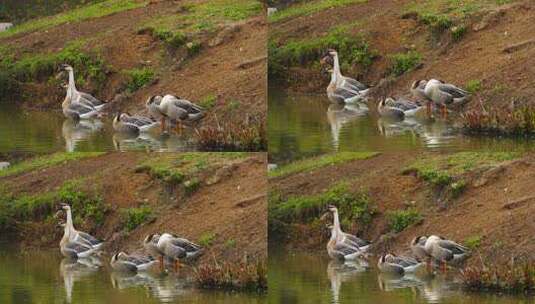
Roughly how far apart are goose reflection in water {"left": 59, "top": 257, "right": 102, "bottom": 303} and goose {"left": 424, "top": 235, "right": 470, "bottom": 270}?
11.8 feet

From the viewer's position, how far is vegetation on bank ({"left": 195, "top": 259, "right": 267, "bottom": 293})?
20078 mm

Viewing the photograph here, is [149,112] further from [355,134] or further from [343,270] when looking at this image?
[343,270]

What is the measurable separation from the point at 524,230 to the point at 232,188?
10.1 ft

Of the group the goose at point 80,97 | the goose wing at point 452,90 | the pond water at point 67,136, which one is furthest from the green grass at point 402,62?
the goose at point 80,97

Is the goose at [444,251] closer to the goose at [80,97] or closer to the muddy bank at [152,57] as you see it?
the muddy bank at [152,57]

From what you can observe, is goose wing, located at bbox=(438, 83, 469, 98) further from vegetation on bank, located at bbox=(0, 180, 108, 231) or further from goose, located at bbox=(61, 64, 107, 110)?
vegetation on bank, located at bbox=(0, 180, 108, 231)

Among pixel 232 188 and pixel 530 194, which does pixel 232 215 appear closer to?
pixel 232 188

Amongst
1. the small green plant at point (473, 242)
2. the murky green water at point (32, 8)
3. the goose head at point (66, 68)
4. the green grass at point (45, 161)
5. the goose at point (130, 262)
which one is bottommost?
the goose at point (130, 262)

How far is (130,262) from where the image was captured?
2066 cm

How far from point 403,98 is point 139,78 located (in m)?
2.91

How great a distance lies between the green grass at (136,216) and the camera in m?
21.0

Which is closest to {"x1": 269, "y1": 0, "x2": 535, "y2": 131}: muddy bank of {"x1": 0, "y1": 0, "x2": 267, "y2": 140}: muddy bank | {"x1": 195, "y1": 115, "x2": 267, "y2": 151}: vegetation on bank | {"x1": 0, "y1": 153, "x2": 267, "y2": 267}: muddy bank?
{"x1": 0, "y1": 0, "x2": 267, "y2": 140}: muddy bank

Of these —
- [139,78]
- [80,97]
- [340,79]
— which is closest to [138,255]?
[80,97]

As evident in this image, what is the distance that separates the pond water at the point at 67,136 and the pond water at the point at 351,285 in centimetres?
162
